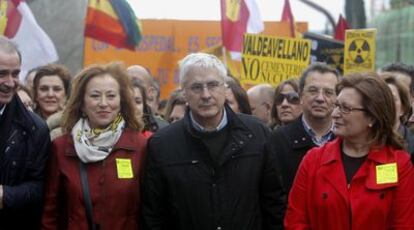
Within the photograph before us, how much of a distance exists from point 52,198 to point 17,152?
1.16 feet

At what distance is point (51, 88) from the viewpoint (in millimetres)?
7648

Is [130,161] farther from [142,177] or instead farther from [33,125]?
[33,125]

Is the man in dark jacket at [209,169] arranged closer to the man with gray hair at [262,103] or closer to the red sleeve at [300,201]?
the red sleeve at [300,201]

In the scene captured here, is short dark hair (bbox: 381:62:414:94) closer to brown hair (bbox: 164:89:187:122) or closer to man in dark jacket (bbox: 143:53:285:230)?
brown hair (bbox: 164:89:187:122)

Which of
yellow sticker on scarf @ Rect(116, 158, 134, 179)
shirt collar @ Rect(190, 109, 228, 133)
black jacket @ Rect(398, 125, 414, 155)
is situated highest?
shirt collar @ Rect(190, 109, 228, 133)

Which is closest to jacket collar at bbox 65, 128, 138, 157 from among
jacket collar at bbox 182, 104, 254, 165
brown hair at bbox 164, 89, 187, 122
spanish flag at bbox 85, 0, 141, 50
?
jacket collar at bbox 182, 104, 254, 165

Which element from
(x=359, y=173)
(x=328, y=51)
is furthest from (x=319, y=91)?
(x=328, y=51)

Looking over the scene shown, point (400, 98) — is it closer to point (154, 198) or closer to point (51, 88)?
point (154, 198)

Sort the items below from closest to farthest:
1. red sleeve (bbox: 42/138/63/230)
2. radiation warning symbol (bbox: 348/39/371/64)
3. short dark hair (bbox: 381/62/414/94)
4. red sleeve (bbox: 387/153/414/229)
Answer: red sleeve (bbox: 387/153/414/229), red sleeve (bbox: 42/138/63/230), short dark hair (bbox: 381/62/414/94), radiation warning symbol (bbox: 348/39/371/64)

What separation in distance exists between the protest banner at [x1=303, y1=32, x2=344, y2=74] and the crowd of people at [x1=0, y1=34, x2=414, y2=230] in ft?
17.1

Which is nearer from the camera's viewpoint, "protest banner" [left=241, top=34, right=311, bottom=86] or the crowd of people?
the crowd of people

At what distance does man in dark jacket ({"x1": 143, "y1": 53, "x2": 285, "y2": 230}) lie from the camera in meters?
5.33

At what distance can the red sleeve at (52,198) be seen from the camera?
18.2 feet

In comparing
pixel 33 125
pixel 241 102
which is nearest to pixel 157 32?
pixel 241 102
